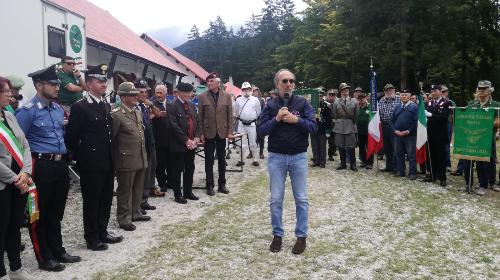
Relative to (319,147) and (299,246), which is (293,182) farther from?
(319,147)

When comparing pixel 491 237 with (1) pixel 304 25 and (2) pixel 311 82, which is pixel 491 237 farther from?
(1) pixel 304 25

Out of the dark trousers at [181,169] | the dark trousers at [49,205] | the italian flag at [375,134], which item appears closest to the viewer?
the dark trousers at [49,205]

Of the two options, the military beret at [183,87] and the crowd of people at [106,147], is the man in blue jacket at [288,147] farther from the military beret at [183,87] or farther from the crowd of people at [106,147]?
the military beret at [183,87]

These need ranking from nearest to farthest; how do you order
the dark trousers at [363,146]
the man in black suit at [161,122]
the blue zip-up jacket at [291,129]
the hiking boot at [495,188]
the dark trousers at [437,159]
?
the blue zip-up jacket at [291,129], the man in black suit at [161,122], the hiking boot at [495,188], the dark trousers at [437,159], the dark trousers at [363,146]

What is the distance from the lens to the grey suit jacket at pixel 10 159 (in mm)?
3467

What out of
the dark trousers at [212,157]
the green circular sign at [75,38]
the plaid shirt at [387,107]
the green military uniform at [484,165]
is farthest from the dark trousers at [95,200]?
the plaid shirt at [387,107]

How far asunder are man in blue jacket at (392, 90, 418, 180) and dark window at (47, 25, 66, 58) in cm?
661

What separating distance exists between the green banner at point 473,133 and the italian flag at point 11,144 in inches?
287

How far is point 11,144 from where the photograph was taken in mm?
3611

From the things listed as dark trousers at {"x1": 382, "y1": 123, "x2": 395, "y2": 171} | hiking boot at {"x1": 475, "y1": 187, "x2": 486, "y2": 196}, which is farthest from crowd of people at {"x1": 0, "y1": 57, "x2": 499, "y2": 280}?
hiking boot at {"x1": 475, "y1": 187, "x2": 486, "y2": 196}

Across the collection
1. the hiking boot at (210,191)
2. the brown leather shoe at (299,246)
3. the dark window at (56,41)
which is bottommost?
the brown leather shoe at (299,246)

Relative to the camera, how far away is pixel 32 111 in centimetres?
413

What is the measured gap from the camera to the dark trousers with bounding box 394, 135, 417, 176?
905 centimetres

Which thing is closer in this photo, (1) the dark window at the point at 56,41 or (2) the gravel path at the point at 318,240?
(2) the gravel path at the point at 318,240
